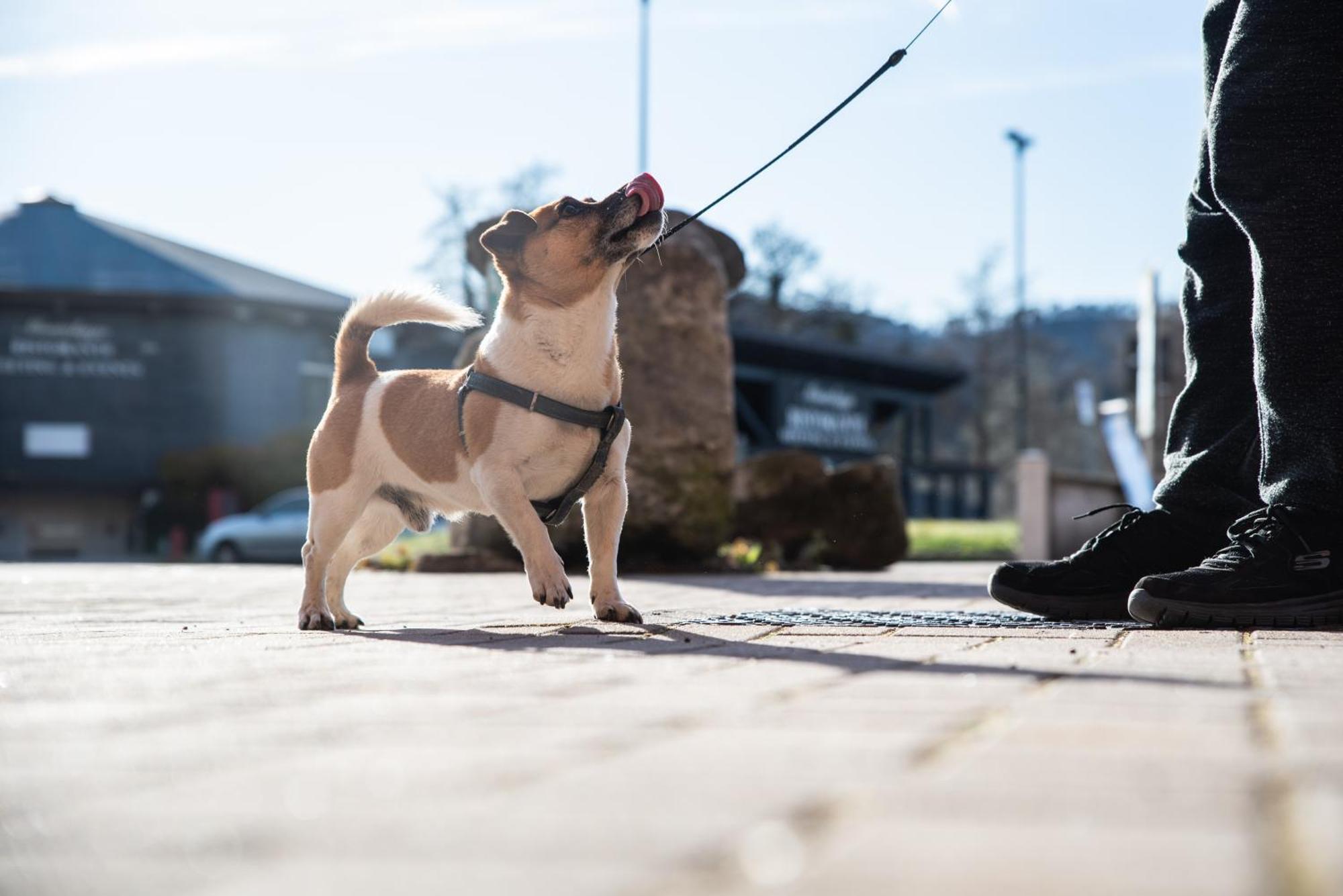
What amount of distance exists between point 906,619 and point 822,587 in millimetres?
3417

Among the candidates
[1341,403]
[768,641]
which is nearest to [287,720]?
[768,641]

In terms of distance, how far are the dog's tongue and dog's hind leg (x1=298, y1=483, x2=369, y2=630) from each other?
4.56 feet

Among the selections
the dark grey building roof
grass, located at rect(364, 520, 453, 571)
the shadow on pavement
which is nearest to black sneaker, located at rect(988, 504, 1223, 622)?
the shadow on pavement

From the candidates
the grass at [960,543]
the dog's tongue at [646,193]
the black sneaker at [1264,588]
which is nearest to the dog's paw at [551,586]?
the dog's tongue at [646,193]

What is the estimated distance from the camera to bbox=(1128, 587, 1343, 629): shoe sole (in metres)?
3.49

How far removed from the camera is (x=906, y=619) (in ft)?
13.3

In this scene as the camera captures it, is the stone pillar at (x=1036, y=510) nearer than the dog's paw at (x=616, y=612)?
No

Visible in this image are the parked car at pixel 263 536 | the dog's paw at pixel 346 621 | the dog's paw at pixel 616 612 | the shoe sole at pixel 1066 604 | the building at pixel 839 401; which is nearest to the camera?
the shoe sole at pixel 1066 604

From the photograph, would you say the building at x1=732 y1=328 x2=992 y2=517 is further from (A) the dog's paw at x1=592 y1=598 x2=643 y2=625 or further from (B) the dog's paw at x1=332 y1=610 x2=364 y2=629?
(A) the dog's paw at x1=592 y1=598 x2=643 y2=625

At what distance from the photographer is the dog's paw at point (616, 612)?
4172 millimetres

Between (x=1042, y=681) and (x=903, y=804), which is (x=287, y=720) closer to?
(x=903, y=804)

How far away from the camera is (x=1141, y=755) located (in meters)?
1.58

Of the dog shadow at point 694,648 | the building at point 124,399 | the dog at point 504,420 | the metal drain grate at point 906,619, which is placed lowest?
the dog shadow at point 694,648

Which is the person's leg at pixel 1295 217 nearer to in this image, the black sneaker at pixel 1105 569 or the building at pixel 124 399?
the black sneaker at pixel 1105 569
